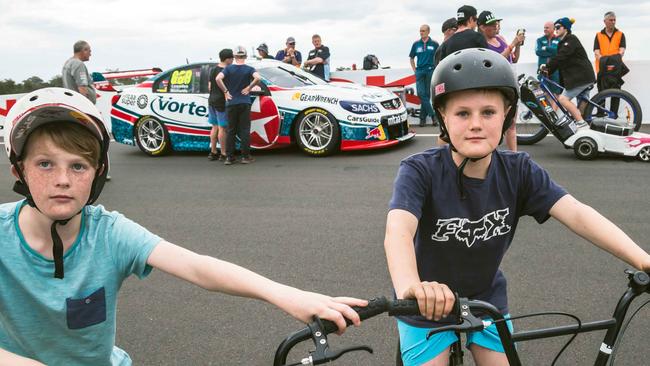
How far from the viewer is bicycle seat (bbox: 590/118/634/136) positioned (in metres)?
8.98

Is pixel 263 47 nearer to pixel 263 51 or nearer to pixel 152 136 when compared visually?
pixel 263 51

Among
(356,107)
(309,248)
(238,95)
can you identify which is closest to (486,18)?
(356,107)

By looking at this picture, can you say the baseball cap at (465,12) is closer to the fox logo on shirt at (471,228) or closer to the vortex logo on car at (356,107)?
the vortex logo on car at (356,107)

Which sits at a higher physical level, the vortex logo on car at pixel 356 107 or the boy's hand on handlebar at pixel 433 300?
the boy's hand on handlebar at pixel 433 300

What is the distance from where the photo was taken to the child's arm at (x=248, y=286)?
1.53 m

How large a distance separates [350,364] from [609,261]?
2659 millimetres

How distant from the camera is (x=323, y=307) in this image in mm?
1555

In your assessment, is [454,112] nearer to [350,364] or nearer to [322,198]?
[350,364]

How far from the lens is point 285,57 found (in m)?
16.5

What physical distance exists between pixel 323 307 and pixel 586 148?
28.3 feet

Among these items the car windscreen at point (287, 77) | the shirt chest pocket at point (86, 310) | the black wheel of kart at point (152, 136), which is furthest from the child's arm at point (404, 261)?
the black wheel of kart at point (152, 136)

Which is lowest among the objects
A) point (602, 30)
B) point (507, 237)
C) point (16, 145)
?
point (507, 237)

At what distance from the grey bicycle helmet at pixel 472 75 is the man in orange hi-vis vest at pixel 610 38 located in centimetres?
1077

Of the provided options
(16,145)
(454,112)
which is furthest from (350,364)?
(16,145)
